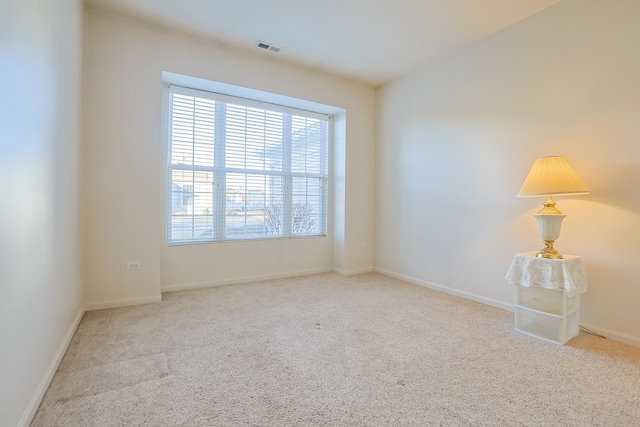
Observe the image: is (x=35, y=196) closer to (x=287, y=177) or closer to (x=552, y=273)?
(x=287, y=177)

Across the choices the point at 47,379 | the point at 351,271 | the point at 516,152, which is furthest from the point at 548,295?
the point at 47,379

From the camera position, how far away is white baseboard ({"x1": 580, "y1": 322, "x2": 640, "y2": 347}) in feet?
7.48

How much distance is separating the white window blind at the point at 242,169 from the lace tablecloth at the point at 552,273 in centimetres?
276

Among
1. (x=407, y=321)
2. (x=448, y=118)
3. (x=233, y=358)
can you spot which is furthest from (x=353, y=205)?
(x=233, y=358)

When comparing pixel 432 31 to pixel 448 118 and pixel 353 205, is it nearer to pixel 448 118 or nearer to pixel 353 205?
pixel 448 118

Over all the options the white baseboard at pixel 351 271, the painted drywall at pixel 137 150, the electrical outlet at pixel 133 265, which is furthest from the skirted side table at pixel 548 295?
the electrical outlet at pixel 133 265

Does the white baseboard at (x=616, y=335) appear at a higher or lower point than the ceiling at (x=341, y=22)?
lower

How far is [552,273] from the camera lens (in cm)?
230

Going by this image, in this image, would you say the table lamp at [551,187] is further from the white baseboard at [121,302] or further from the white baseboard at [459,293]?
the white baseboard at [121,302]

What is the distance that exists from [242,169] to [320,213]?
1.39 m

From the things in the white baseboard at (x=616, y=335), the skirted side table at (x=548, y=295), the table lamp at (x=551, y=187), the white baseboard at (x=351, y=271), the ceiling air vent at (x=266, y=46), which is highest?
the ceiling air vent at (x=266, y=46)

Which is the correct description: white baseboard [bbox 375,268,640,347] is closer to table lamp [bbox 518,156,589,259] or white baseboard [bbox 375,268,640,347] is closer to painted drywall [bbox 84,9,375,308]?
table lamp [bbox 518,156,589,259]

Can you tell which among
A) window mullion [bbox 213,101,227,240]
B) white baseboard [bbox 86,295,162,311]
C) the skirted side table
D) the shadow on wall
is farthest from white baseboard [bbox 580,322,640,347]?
white baseboard [bbox 86,295,162,311]

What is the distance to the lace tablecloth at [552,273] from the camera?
2.26 meters
